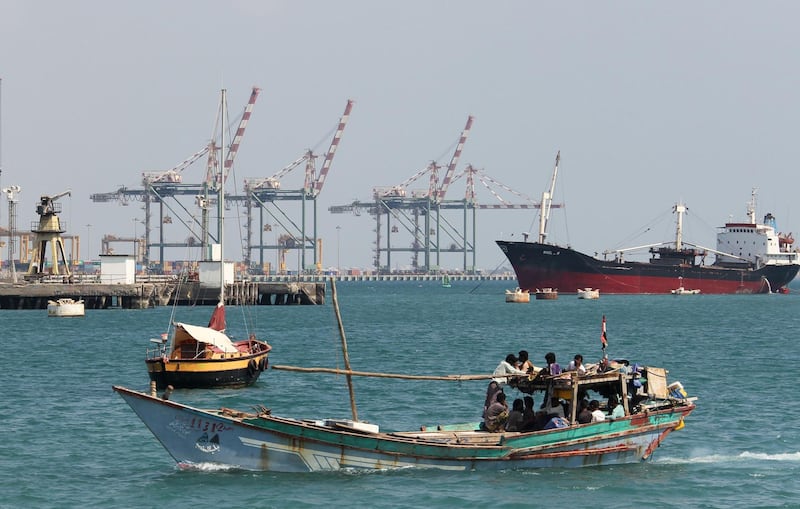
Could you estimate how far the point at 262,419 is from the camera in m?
25.3

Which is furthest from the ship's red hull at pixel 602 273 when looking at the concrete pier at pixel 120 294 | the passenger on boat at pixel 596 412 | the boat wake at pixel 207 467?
the boat wake at pixel 207 467

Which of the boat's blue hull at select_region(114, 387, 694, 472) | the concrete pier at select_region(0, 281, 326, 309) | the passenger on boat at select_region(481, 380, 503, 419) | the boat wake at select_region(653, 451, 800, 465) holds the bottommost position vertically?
the boat wake at select_region(653, 451, 800, 465)

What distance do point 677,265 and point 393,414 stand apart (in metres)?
117

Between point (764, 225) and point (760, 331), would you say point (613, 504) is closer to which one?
point (760, 331)

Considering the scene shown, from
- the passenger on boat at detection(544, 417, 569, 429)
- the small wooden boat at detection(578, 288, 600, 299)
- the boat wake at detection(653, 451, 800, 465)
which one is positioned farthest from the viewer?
the small wooden boat at detection(578, 288, 600, 299)

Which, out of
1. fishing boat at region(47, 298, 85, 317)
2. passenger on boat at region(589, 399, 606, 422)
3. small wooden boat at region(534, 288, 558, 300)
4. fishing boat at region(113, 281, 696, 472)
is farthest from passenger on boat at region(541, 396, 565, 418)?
small wooden boat at region(534, 288, 558, 300)

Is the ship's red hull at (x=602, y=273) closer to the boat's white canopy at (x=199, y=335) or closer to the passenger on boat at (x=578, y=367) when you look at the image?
the boat's white canopy at (x=199, y=335)

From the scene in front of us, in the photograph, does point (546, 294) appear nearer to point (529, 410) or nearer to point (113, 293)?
point (113, 293)

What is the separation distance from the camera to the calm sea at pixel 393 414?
2544cm

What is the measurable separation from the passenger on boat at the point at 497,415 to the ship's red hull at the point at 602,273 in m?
117

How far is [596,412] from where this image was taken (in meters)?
27.4

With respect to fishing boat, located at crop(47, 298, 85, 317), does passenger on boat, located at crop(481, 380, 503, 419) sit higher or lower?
lower

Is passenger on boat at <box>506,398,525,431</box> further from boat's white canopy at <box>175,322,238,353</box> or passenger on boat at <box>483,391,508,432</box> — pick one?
boat's white canopy at <box>175,322,238,353</box>

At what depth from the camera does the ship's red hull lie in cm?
14488
